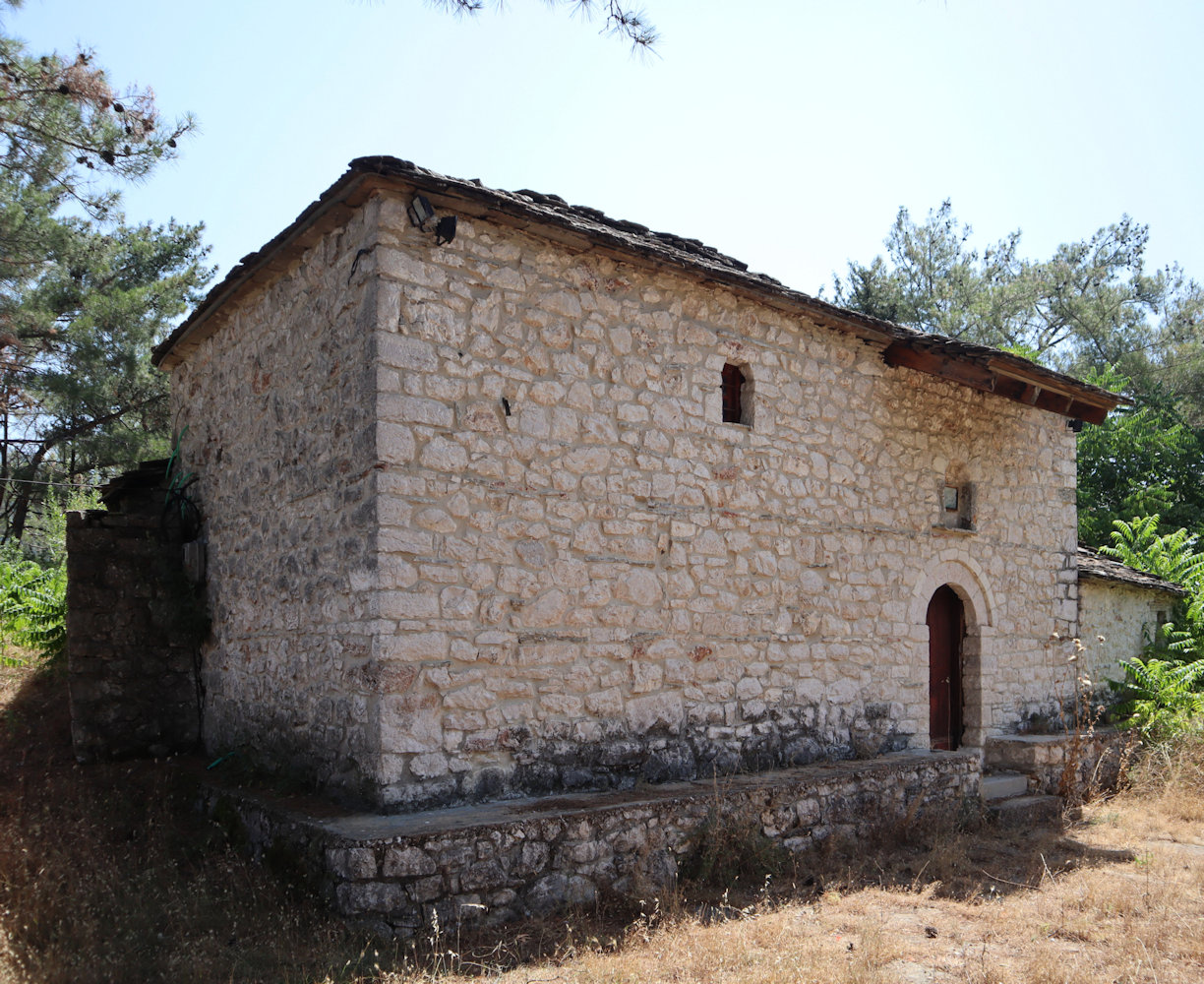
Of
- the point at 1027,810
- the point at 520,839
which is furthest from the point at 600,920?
the point at 1027,810

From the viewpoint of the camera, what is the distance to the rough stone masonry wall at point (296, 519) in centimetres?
539

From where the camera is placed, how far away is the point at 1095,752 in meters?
9.44

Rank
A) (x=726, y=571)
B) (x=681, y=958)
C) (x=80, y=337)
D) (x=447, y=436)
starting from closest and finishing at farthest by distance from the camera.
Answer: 1. (x=681, y=958)
2. (x=447, y=436)
3. (x=726, y=571)
4. (x=80, y=337)

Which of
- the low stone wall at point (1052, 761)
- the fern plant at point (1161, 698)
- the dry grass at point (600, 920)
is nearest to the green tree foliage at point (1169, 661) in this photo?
the fern plant at point (1161, 698)

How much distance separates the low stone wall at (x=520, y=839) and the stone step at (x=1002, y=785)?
206 centimetres

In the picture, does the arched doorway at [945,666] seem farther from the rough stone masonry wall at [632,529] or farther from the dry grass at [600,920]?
the dry grass at [600,920]

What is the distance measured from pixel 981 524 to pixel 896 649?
75.3 inches

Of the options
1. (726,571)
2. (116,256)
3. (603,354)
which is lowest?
(726,571)

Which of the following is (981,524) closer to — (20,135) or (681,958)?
(681,958)

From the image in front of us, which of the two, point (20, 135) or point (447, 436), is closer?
point (447, 436)

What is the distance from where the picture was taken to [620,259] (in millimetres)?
6426

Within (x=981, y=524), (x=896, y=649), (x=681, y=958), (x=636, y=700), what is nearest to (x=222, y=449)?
(x=636, y=700)

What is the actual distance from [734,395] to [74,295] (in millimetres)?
12216

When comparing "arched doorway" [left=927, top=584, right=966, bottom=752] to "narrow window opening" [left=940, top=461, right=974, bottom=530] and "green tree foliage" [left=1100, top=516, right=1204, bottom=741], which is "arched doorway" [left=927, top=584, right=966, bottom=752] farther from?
"green tree foliage" [left=1100, top=516, right=1204, bottom=741]
